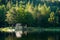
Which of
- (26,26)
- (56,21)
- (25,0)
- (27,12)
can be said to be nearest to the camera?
(26,26)

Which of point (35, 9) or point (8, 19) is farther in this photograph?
point (35, 9)

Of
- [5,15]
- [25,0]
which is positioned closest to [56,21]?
[5,15]

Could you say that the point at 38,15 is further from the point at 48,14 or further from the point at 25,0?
the point at 25,0

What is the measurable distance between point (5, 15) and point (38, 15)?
1410 centimetres

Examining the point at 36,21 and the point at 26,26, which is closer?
the point at 26,26

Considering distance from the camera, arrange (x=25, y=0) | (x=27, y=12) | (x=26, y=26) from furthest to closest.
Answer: (x=25, y=0)
(x=27, y=12)
(x=26, y=26)

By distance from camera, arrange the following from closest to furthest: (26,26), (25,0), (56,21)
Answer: (26,26), (56,21), (25,0)

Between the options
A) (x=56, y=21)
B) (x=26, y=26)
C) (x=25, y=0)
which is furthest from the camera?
(x=25, y=0)

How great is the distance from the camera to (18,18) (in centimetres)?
8444

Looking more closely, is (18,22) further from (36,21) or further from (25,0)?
(25,0)

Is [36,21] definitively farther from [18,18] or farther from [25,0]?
[25,0]

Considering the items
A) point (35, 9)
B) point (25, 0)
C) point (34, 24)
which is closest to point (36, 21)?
point (34, 24)

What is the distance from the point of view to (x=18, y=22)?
84125 mm

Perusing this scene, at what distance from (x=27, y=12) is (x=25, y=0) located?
180ft
